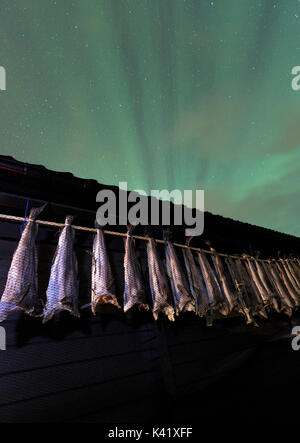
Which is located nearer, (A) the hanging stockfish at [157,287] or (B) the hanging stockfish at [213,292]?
(A) the hanging stockfish at [157,287]

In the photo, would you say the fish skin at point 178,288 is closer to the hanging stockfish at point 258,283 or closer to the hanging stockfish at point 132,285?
the hanging stockfish at point 132,285

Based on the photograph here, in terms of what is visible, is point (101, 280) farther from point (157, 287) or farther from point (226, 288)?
point (226, 288)

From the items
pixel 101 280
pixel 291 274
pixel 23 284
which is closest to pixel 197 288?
pixel 101 280

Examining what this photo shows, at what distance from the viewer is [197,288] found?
4031 mm

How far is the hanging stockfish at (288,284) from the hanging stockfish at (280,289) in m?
0.14

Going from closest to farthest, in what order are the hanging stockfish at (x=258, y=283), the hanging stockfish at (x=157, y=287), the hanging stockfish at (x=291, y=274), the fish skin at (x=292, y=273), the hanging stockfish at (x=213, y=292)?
1. the hanging stockfish at (x=157, y=287)
2. the hanging stockfish at (x=213, y=292)
3. the hanging stockfish at (x=258, y=283)
4. the hanging stockfish at (x=291, y=274)
5. the fish skin at (x=292, y=273)

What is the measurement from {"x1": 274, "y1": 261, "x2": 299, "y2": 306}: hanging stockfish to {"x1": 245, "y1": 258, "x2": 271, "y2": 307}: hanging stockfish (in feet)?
3.75

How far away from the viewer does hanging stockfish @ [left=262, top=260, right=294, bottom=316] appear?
18.6 ft

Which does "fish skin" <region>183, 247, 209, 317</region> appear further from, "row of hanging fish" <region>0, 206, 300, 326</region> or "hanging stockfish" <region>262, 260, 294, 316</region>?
"hanging stockfish" <region>262, 260, 294, 316</region>

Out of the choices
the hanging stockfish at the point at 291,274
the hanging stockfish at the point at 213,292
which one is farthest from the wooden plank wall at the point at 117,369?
the hanging stockfish at the point at 291,274

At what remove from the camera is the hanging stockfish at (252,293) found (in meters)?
4.97
